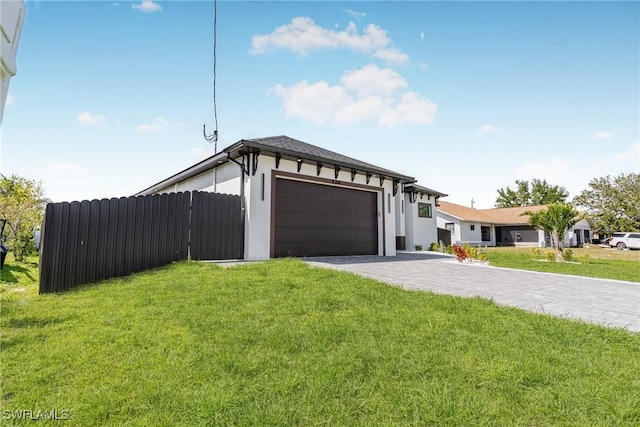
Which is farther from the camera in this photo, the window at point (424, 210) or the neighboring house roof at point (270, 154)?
the window at point (424, 210)

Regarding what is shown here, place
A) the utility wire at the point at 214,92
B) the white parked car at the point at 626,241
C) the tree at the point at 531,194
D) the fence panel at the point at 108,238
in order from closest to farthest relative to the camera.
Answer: the fence panel at the point at 108,238 < the utility wire at the point at 214,92 < the white parked car at the point at 626,241 < the tree at the point at 531,194

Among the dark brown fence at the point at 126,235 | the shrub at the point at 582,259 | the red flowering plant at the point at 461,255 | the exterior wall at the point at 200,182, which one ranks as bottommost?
the shrub at the point at 582,259

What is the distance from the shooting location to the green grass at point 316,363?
6.33 feet

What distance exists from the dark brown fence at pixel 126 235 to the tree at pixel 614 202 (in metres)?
41.0

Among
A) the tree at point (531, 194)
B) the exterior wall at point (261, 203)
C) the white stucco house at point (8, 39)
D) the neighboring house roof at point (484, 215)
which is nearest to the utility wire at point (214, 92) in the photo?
the exterior wall at point (261, 203)

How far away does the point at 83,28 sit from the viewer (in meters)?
5.47

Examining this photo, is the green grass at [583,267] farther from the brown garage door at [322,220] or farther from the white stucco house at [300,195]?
the brown garage door at [322,220]

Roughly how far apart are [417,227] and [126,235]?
48.8ft

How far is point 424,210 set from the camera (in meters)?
18.2

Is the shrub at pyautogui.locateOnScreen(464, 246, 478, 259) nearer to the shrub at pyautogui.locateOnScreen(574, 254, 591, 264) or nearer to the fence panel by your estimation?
the shrub at pyautogui.locateOnScreen(574, 254, 591, 264)

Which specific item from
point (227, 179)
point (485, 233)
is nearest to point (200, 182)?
point (227, 179)

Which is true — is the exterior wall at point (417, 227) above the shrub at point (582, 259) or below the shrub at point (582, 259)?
above

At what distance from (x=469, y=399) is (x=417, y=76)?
8913 millimetres

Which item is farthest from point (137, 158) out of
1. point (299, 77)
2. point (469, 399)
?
point (469, 399)
